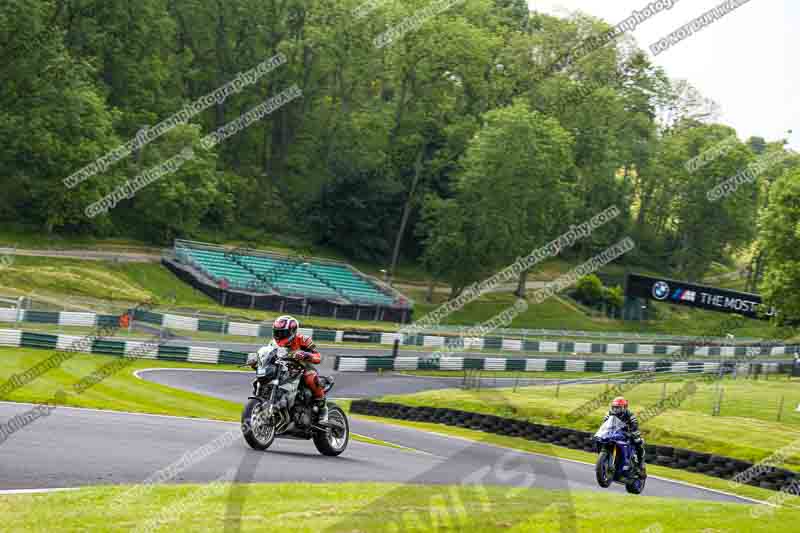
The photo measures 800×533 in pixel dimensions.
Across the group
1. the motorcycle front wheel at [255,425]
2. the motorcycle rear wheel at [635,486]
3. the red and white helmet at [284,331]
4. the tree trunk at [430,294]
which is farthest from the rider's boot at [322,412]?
the tree trunk at [430,294]

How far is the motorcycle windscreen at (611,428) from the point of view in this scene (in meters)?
16.7

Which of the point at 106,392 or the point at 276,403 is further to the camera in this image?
the point at 106,392

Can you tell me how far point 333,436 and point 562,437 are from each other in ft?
41.2

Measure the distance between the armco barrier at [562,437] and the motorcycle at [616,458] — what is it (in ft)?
18.3

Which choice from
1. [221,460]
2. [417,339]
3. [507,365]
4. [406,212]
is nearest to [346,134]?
[406,212]

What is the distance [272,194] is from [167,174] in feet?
54.4

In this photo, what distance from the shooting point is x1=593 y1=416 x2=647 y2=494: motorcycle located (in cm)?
1667

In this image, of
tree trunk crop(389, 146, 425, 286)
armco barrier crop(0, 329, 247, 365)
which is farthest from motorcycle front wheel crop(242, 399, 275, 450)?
tree trunk crop(389, 146, 425, 286)

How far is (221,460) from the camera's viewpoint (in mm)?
12156

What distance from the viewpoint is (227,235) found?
67.5m

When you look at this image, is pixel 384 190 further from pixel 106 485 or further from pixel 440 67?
pixel 106 485

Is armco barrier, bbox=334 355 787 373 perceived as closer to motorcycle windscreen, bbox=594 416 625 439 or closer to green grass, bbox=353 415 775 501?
green grass, bbox=353 415 775 501

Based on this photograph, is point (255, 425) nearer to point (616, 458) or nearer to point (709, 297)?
point (616, 458)

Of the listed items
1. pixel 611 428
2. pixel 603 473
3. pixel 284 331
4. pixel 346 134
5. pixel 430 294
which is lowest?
pixel 603 473
